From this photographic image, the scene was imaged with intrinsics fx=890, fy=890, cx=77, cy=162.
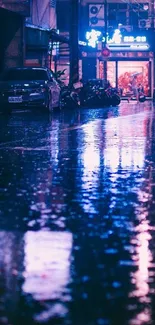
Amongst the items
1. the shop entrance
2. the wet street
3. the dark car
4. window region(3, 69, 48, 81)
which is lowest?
the wet street

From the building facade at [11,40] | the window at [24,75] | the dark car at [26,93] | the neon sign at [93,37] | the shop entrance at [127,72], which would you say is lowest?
the dark car at [26,93]

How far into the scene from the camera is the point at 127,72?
77.8 m

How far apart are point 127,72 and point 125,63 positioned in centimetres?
87

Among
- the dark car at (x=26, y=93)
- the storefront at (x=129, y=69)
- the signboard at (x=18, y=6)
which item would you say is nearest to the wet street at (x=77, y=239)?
the dark car at (x=26, y=93)

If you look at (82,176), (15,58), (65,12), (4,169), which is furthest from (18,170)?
(65,12)

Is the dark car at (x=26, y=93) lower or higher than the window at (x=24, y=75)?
lower

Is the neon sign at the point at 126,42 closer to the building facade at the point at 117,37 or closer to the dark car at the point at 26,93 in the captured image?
the building facade at the point at 117,37

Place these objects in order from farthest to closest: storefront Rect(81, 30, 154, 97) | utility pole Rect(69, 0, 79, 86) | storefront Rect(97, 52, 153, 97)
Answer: storefront Rect(97, 52, 153, 97)
storefront Rect(81, 30, 154, 97)
utility pole Rect(69, 0, 79, 86)

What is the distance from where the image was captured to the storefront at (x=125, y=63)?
7631 cm

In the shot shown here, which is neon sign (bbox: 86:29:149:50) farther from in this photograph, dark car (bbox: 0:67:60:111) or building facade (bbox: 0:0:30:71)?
dark car (bbox: 0:67:60:111)

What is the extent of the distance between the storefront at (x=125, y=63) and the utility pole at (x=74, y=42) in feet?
105

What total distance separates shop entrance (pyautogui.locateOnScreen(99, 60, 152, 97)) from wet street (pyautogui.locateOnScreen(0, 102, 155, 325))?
6407 cm

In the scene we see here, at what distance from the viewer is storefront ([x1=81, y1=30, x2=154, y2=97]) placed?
76.3 m

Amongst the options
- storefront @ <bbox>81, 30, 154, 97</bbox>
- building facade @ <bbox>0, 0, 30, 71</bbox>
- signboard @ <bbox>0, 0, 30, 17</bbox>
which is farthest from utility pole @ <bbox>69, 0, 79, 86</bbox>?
storefront @ <bbox>81, 30, 154, 97</bbox>
